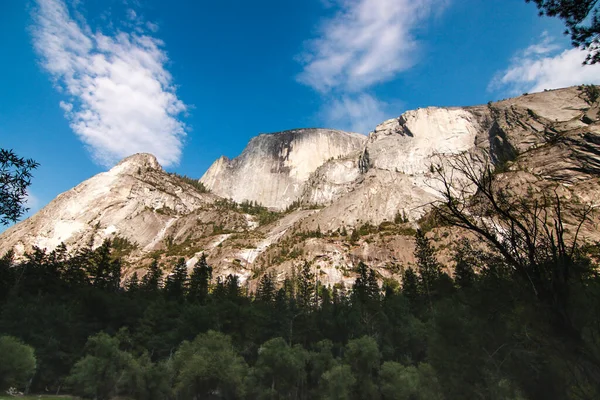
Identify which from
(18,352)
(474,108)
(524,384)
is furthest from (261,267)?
(474,108)

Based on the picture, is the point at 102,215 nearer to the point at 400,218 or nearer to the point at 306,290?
the point at 306,290

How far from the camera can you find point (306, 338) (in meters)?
61.7

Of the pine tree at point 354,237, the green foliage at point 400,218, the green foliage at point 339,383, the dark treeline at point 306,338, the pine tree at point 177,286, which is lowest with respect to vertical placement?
the green foliage at point 339,383

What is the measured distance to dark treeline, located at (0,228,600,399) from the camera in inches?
428

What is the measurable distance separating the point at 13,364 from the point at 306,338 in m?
42.7

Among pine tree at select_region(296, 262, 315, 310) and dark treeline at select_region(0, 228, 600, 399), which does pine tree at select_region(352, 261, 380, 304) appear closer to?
dark treeline at select_region(0, 228, 600, 399)

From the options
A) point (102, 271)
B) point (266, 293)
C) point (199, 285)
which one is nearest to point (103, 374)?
point (199, 285)

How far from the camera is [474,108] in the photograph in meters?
186

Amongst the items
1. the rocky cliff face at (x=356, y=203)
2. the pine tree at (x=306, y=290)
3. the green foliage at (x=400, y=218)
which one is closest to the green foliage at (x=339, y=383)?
the pine tree at (x=306, y=290)

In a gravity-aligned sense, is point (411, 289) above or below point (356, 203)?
below

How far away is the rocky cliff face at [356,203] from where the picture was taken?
107 metres

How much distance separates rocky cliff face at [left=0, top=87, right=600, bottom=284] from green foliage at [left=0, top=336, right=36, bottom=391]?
70.0 meters

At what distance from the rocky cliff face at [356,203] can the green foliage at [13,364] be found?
7000 centimetres

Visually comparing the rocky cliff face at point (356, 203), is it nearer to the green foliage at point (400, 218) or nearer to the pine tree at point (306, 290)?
the green foliage at point (400, 218)
